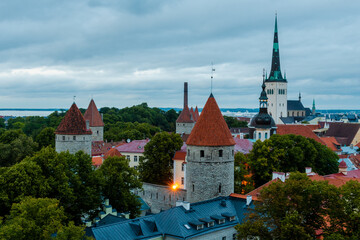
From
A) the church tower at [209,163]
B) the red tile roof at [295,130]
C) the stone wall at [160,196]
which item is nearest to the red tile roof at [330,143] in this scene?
the red tile roof at [295,130]

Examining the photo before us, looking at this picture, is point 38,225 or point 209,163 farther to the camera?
point 209,163

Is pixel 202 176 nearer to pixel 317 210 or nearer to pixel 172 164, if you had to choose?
pixel 317 210

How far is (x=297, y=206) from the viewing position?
2166 cm

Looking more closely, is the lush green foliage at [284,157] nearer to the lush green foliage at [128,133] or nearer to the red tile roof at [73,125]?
the red tile roof at [73,125]

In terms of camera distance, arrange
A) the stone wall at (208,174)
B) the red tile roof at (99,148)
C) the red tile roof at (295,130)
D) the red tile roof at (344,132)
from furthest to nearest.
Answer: the red tile roof at (344,132) < the red tile roof at (295,130) < the red tile roof at (99,148) < the stone wall at (208,174)

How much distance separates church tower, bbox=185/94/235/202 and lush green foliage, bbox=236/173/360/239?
28.5ft

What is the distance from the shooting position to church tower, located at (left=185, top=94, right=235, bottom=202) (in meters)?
31.4

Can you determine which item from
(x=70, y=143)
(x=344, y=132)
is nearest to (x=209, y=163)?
(x=70, y=143)

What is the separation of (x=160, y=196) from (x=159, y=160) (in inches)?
296

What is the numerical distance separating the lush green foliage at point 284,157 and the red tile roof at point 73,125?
18.7m

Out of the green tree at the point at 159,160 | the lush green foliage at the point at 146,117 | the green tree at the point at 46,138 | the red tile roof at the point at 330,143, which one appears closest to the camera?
the green tree at the point at 159,160

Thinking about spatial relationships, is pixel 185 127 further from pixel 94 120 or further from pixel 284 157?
pixel 284 157

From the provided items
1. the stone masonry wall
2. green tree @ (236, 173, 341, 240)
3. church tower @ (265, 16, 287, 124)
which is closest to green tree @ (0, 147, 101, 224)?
green tree @ (236, 173, 341, 240)

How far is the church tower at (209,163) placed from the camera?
31.4 metres
